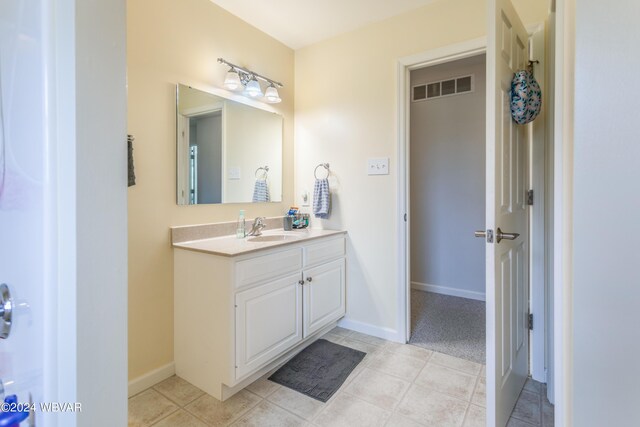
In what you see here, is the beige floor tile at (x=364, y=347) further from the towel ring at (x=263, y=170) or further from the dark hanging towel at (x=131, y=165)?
the dark hanging towel at (x=131, y=165)

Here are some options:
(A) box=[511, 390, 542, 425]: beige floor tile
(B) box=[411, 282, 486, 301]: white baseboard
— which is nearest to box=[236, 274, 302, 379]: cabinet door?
(A) box=[511, 390, 542, 425]: beige floor tile

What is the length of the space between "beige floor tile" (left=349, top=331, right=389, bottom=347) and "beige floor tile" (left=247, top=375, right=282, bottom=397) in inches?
31.6

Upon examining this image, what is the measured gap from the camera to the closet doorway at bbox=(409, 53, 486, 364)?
10.5 ft

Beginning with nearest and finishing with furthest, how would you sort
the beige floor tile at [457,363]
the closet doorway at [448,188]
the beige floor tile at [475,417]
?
the beige floor tile at [475,417] < the beige floor tile at [457,363] < the closet doorway at [448,188]

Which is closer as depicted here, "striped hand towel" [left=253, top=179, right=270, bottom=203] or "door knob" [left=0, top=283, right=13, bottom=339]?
"door knob" [left=0, top=283, right=13, bottom=339]

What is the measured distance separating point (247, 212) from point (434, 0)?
6.74 feet

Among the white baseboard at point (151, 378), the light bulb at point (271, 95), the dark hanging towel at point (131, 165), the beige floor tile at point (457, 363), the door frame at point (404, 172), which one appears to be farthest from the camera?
the light bulb at point (271, 95)

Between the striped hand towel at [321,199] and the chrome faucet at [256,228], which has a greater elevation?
the striped hand towel at [321,199]

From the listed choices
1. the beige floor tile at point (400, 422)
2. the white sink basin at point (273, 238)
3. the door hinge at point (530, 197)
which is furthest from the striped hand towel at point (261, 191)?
the door hinge at point (530, 197)

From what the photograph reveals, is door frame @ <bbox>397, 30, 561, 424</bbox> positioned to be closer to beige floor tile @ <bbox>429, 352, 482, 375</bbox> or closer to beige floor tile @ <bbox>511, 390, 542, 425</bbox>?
beige floor tile @ <bbox>429, 352, 482, 375</bbox>

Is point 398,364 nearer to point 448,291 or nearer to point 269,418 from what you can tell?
point 269,418

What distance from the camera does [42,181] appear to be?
1.75ft

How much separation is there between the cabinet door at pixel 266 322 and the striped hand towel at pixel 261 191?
2.62 feet

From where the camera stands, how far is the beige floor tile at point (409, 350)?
2139 millimetres
